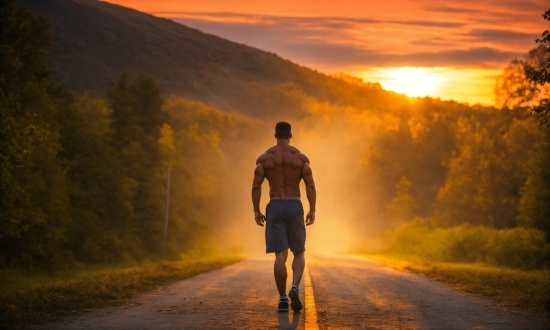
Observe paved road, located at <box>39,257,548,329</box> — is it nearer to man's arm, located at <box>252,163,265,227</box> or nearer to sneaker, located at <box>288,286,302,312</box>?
sneaker, located at <box>288,286,302,312</box>

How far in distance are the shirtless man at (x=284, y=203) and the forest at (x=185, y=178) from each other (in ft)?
24.4

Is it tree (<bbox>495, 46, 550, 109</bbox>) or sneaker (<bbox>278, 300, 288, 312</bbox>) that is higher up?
tree (<bbox>495, 46, 550, 109</bbox>)

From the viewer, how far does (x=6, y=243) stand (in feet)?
104

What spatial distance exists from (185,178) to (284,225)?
47180mm

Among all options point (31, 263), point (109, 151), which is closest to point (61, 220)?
point (31, 263)

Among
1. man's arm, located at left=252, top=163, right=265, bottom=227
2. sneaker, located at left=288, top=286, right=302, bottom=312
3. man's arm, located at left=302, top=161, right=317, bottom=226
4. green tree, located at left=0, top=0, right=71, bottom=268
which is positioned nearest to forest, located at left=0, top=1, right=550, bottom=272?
green tree, located at left=0, top=0, right=71, bottom=268

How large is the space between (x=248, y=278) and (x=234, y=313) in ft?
27.5

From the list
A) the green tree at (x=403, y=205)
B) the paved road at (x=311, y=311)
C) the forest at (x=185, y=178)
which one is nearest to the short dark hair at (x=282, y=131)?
the paved road at (x=311, y=311)

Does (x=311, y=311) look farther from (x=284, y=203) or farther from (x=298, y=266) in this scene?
(x=284, y=203)

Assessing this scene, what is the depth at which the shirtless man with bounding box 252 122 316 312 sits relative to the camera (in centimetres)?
1208

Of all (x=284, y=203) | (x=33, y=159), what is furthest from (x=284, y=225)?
(x=33, y=159)

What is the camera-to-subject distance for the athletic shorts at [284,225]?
12.1 meters

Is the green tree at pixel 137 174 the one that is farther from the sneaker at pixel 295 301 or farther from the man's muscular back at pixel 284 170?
the sneaker at pixel 295 301

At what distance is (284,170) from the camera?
12203mm
